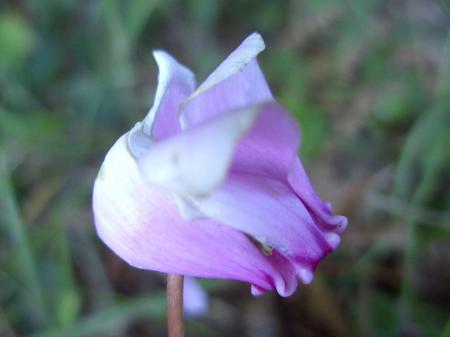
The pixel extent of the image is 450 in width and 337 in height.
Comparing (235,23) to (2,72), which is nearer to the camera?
(2,72)

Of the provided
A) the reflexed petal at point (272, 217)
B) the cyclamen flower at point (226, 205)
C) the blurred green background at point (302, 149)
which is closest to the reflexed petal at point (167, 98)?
the cyclamen flower at point (226, 205)

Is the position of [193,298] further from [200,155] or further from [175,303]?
A: [200,155]

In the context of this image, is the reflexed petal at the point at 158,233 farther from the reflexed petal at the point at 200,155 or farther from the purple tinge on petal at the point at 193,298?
the purple tinge on petal at the point at 193,298

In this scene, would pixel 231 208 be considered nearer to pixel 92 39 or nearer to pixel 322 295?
pixel 322 295

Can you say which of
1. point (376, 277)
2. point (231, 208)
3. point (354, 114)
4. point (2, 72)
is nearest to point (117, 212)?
point (231, 208)

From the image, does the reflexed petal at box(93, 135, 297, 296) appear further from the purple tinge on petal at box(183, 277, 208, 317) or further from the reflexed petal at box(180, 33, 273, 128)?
the purple tinge on petal at box(183, 277, 208, 317)

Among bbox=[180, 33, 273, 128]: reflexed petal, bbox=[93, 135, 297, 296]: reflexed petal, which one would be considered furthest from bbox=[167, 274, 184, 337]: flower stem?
bbox=[180, 33, 273, 128]: reflexed petal

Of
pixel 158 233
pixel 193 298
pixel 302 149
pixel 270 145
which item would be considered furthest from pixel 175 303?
pixel 302 149
